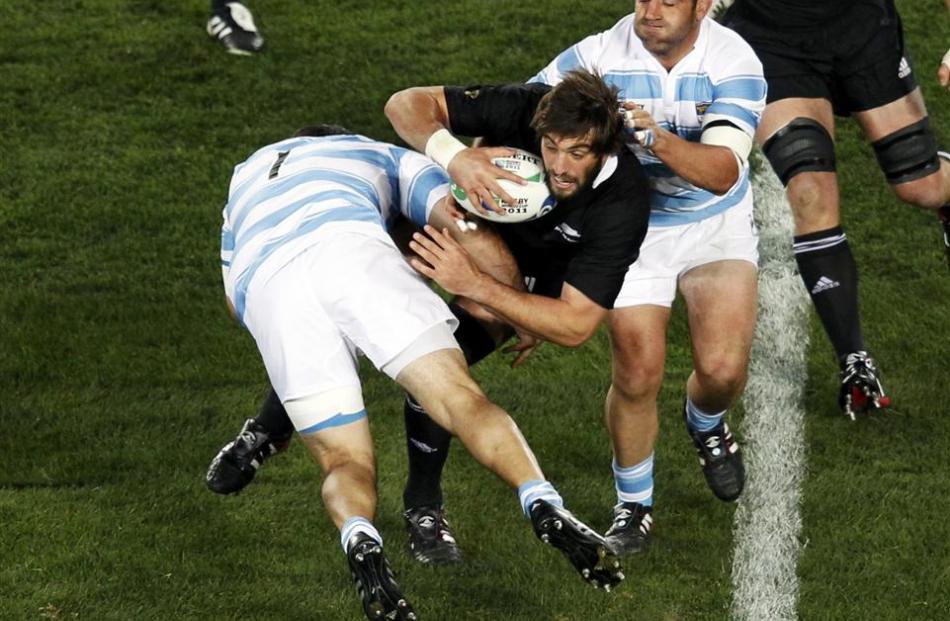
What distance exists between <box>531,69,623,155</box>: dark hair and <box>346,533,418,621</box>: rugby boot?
1.44m

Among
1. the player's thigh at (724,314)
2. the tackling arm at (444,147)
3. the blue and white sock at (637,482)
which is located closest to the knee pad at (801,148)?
the player's thigh at (724,314)

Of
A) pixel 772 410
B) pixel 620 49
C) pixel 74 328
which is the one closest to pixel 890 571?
pixel 772 410

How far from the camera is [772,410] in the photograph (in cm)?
789

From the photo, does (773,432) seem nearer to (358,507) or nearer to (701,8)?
(701,8)

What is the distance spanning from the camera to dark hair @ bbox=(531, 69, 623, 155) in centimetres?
573

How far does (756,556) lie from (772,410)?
1.46m

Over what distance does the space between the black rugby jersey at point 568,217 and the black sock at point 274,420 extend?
1.19 m

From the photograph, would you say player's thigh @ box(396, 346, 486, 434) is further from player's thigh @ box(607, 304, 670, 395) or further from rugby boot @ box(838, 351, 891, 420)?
rugby boot @ box(838, 351, 891, 420)

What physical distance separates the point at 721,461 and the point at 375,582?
7.12ft

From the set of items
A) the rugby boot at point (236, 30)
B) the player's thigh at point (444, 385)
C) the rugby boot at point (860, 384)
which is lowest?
the rugby boot at point (236, 30)

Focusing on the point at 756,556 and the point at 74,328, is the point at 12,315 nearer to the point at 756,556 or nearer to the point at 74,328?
the point at 74,328

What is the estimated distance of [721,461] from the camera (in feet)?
23.1

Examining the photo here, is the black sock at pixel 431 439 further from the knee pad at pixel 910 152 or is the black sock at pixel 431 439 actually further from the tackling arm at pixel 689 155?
the knee pad at pixel 910 152

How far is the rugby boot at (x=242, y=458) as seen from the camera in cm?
695
